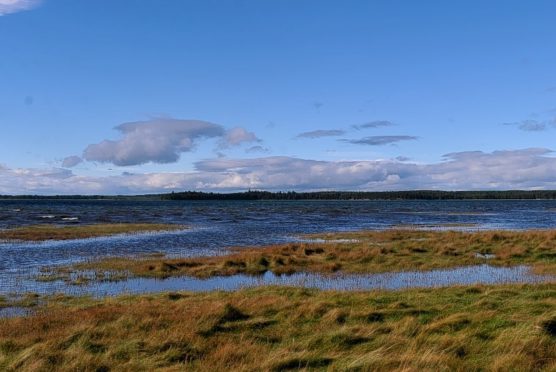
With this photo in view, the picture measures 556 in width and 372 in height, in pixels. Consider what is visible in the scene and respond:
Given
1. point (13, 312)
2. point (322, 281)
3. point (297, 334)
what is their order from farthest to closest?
point (322, 281)
point (13, 312)
point (297, 334)

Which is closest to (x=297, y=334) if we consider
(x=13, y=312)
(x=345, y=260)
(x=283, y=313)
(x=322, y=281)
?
(x=283, y=313)

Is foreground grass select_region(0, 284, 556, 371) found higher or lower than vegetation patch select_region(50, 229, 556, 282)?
higher

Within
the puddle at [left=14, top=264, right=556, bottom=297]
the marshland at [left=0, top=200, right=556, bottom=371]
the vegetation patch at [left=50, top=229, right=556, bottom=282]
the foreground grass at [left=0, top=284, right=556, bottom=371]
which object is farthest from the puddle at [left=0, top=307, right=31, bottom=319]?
the vegetation patch at [left=50, top=229, right=556, bottom=282]

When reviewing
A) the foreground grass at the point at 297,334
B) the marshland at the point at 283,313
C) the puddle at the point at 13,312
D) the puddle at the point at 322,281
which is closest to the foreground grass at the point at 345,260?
the marshland at the point at 283,313

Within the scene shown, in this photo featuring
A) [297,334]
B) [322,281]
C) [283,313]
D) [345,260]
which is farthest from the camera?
[345,260]

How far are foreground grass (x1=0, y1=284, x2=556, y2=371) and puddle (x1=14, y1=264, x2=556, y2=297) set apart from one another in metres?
5.25

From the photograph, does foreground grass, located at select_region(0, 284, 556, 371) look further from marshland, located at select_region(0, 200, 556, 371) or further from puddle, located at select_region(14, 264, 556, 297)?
puddle, located at select_region(14, 264, 556, 297)

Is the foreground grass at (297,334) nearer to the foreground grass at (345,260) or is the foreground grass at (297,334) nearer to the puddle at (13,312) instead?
the puddle at (13,312)

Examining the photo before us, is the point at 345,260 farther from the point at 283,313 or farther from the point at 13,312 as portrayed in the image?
the point at 13,312

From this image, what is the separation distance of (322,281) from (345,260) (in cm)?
689

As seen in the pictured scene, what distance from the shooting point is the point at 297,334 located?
13125 millimetres

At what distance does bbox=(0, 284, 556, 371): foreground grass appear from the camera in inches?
419

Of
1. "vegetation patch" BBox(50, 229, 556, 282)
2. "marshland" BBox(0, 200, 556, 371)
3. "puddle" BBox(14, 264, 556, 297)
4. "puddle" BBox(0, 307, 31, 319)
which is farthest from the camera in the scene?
"vegetation patch" BBox(50, 229, 556, 282)

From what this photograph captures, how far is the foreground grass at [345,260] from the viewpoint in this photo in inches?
1131
